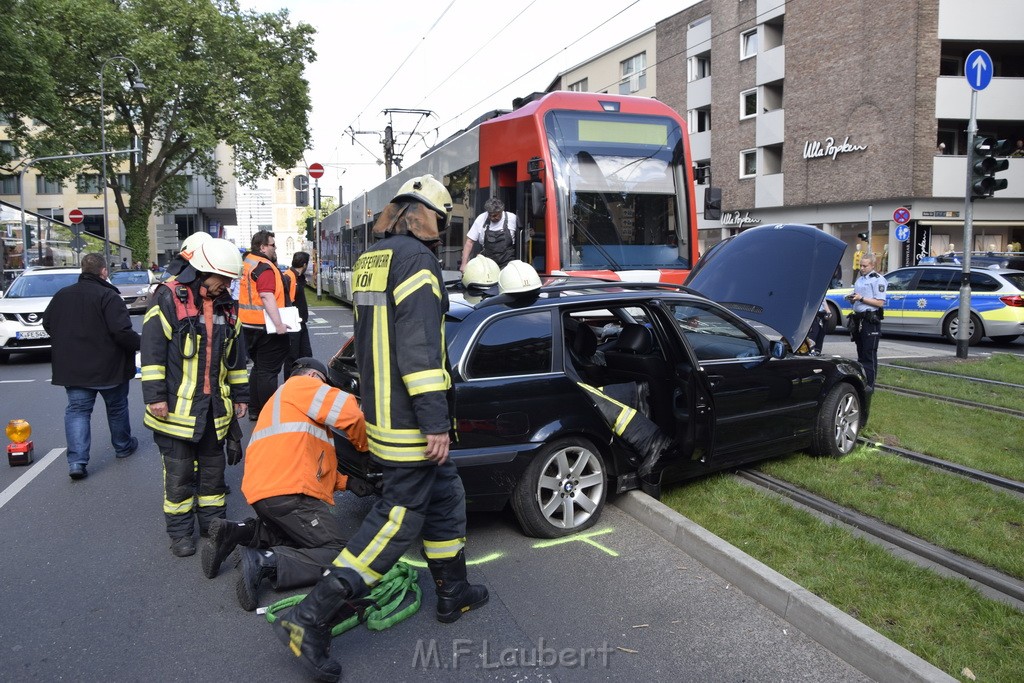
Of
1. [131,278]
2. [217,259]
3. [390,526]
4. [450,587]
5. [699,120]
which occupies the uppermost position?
[699,120]

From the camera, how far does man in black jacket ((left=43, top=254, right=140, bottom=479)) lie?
21.7 ft

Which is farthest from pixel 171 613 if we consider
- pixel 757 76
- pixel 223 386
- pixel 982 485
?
pixel 757 76

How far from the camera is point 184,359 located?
4.70m

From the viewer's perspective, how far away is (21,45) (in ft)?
70.1

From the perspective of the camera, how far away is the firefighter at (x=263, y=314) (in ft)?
25.3

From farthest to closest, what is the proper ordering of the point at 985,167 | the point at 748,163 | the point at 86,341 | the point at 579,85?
the point at 579,85, the point at 748,163, the point at 985,167, the point at 86,341

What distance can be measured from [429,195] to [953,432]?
5832 mm

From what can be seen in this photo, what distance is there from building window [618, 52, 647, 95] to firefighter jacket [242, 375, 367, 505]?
42.6 meters

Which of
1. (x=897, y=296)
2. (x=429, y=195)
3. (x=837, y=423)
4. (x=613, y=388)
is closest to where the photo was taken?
(x=429, y=195)

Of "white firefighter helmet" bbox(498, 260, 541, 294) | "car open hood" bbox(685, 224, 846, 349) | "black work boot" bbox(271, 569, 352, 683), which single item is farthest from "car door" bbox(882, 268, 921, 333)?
"black work boot" bbox(271, 569, 352, 683)

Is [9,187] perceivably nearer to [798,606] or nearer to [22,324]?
[22,324]

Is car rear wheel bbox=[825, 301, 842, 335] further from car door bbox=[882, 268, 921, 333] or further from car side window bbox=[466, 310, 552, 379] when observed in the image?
car side window bbox=[466, 310, 552, 379]

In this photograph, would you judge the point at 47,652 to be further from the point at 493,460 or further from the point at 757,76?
the point at 757,76

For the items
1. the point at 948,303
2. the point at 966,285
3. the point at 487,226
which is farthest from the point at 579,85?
the point at 487,226
